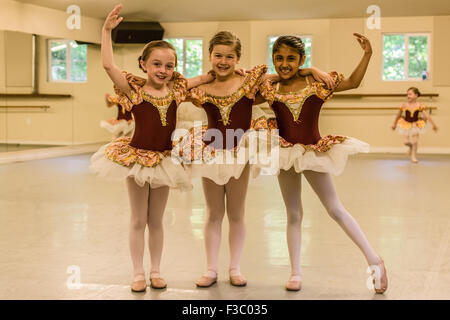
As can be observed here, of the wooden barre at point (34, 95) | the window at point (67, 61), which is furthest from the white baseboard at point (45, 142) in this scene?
the window at point (67, 61)

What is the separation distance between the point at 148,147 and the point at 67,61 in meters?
9.05

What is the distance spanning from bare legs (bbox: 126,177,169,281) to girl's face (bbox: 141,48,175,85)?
44 centimetres

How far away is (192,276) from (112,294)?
430 millimetres

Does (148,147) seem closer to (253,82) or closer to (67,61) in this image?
(253,82)

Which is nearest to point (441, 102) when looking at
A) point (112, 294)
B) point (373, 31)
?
point (373, 31)

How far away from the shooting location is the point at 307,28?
34.9 ft

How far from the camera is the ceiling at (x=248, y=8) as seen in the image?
9469 mm

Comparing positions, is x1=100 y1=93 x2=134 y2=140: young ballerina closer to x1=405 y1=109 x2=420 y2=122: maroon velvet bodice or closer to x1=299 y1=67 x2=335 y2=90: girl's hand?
x1=405 y1=109 x2=420 y2=122: maroon velvet bodice

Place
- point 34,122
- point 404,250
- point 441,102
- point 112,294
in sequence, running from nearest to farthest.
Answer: point 112,294, point 404,250, point 34,122, point 441,102

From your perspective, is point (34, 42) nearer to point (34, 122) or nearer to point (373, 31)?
point (34, 122)

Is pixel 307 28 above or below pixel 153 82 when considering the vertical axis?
above

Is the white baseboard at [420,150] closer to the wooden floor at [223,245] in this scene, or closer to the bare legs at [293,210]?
the wooden floor at [223,245]

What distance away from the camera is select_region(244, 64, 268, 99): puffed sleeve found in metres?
2.46

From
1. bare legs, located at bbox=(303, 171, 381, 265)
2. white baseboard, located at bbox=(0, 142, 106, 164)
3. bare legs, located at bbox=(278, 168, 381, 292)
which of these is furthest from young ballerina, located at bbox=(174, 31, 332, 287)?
white baseboard, located at bbox=(0, 142, 106, 164)
